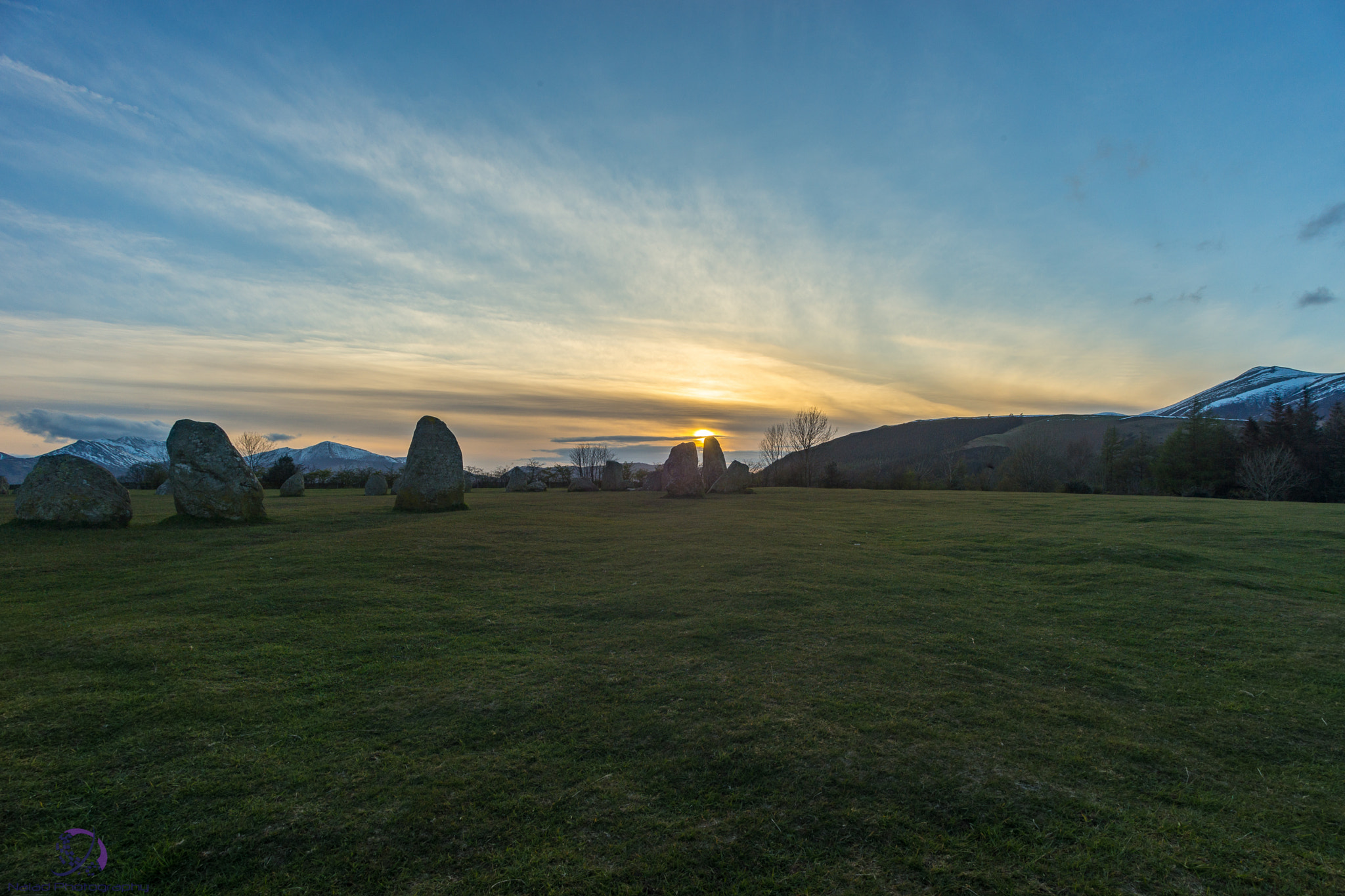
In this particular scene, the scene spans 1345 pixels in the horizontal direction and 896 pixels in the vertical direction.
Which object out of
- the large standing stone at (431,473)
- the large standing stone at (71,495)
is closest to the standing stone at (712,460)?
the large standing stone at (431,473)

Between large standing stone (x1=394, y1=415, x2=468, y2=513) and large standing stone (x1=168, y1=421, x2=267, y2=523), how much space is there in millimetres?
3682

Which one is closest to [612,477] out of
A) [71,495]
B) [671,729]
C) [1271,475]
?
[71,495]

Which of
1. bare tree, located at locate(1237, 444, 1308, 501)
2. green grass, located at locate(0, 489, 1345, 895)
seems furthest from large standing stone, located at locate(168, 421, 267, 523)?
bare tree, located at locate(1237, 444, 1308, 501)

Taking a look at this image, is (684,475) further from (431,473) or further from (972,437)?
(972,437)

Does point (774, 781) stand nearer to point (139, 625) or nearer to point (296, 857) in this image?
point (296, 857)

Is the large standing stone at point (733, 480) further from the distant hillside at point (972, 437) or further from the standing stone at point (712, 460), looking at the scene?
the distant hillside at point (972, 437)

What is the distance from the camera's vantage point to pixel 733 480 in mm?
29484

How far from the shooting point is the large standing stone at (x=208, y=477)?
12.3 meters

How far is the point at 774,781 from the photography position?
10.2ft

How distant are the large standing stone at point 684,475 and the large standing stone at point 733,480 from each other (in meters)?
2.61

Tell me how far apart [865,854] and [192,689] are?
472 centimetres

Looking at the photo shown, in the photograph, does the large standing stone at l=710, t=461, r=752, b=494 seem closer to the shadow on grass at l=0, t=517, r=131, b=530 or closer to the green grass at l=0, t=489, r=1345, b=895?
the green grass at l=0, t=489, r=1345, b=895

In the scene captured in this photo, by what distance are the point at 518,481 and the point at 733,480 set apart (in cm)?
1332

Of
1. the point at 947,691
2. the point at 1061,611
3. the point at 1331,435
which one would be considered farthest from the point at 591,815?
the point at 1331,435
